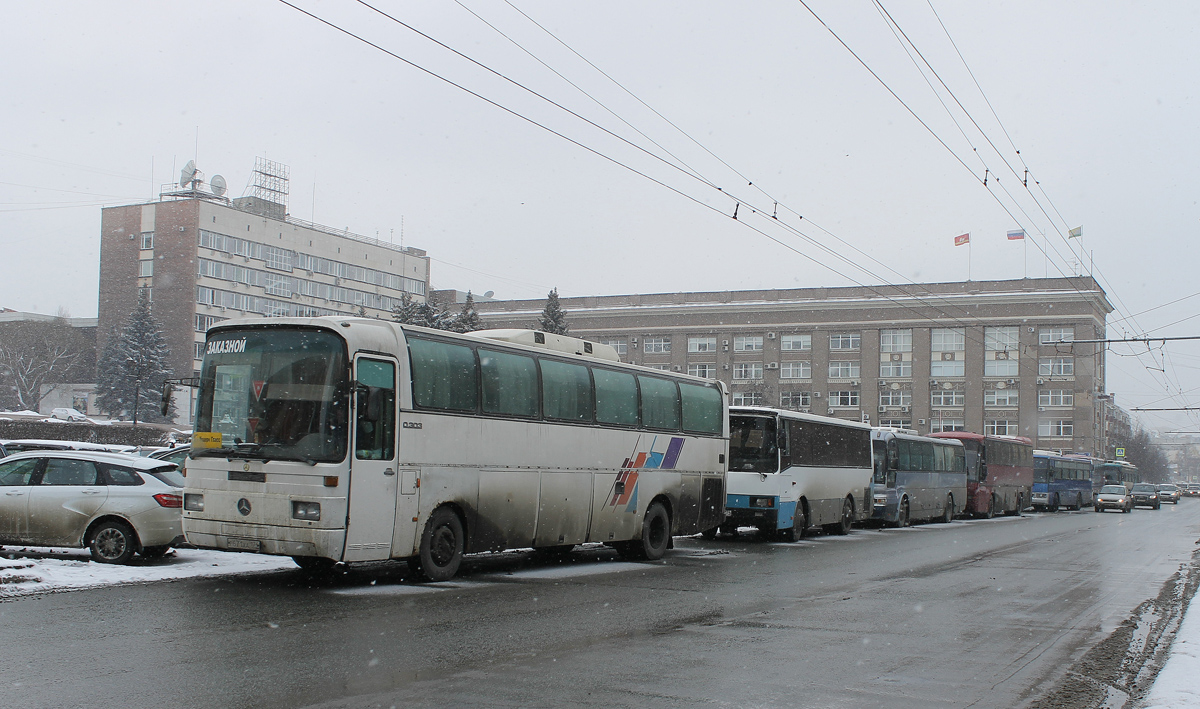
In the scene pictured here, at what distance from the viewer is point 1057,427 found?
8250cm

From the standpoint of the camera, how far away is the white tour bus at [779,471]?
22188 mm

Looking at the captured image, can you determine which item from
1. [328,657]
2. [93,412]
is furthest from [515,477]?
[93,412]

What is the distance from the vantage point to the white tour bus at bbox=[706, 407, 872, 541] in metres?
22.2

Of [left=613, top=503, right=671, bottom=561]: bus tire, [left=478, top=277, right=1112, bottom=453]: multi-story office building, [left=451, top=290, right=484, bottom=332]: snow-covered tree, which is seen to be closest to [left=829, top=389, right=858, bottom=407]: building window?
[left=478, top=277, right=1112, bottom=453]: multi-story office building

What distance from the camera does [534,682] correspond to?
23.2 ft

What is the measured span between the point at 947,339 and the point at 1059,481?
3441cm

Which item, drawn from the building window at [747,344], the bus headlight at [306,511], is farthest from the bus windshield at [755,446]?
the building window at [747,344]

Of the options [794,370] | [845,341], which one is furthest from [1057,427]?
[794,370]

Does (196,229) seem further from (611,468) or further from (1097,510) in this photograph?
(611,468)

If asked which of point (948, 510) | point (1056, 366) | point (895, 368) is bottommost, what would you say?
point (948, 510)

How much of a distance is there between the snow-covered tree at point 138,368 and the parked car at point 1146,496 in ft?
204

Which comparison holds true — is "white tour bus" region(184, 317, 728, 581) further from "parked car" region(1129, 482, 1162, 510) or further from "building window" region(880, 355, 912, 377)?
"building window" region(880, 355, 912, 377)

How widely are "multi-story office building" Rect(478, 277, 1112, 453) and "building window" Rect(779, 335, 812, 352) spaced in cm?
9

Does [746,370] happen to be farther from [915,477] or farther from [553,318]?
[915,477]
